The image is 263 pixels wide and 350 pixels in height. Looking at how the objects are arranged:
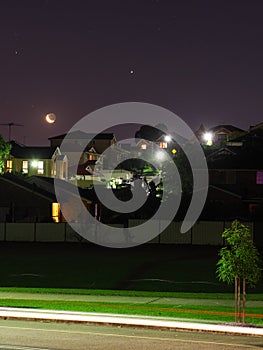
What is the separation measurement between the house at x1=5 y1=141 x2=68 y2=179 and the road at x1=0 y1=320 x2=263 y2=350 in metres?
77.2

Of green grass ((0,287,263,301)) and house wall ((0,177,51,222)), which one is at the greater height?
house wall ((0,177,51,222))

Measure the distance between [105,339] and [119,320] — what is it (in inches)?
98.6

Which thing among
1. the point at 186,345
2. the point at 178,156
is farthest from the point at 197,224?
the point at 186,345

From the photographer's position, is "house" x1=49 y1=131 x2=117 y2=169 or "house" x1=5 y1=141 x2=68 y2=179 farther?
"house" x1=49 y1=131 x2=117 y2=169

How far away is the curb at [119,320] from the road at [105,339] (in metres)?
0.29

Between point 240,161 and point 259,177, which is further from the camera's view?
point 240,161

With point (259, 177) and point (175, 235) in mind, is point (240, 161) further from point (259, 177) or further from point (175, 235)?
point (175, 235)

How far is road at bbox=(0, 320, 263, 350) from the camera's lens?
15641 millimetres

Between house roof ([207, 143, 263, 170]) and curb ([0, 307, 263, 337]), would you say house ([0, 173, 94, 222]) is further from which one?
curb ([0, 307, 263, 337])

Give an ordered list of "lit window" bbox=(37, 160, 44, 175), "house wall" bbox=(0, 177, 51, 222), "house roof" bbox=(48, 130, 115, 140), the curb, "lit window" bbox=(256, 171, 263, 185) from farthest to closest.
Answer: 1. "house roof" bbox=(48, 130, 115, 140)
2. "lit window" bbox=(37, 160, 44, 175)
3. "lit window" bbox=(256, 171, 263, 185)
4. "house wall" bbox=(0, 177, 51, 222)
5. the curb

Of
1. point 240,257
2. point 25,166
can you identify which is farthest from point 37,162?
point 240,257

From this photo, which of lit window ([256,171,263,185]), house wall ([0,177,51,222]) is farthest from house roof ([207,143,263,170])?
house wall ([0,177,51,222])

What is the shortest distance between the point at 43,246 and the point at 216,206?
17.6 metres

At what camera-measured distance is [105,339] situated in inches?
656
